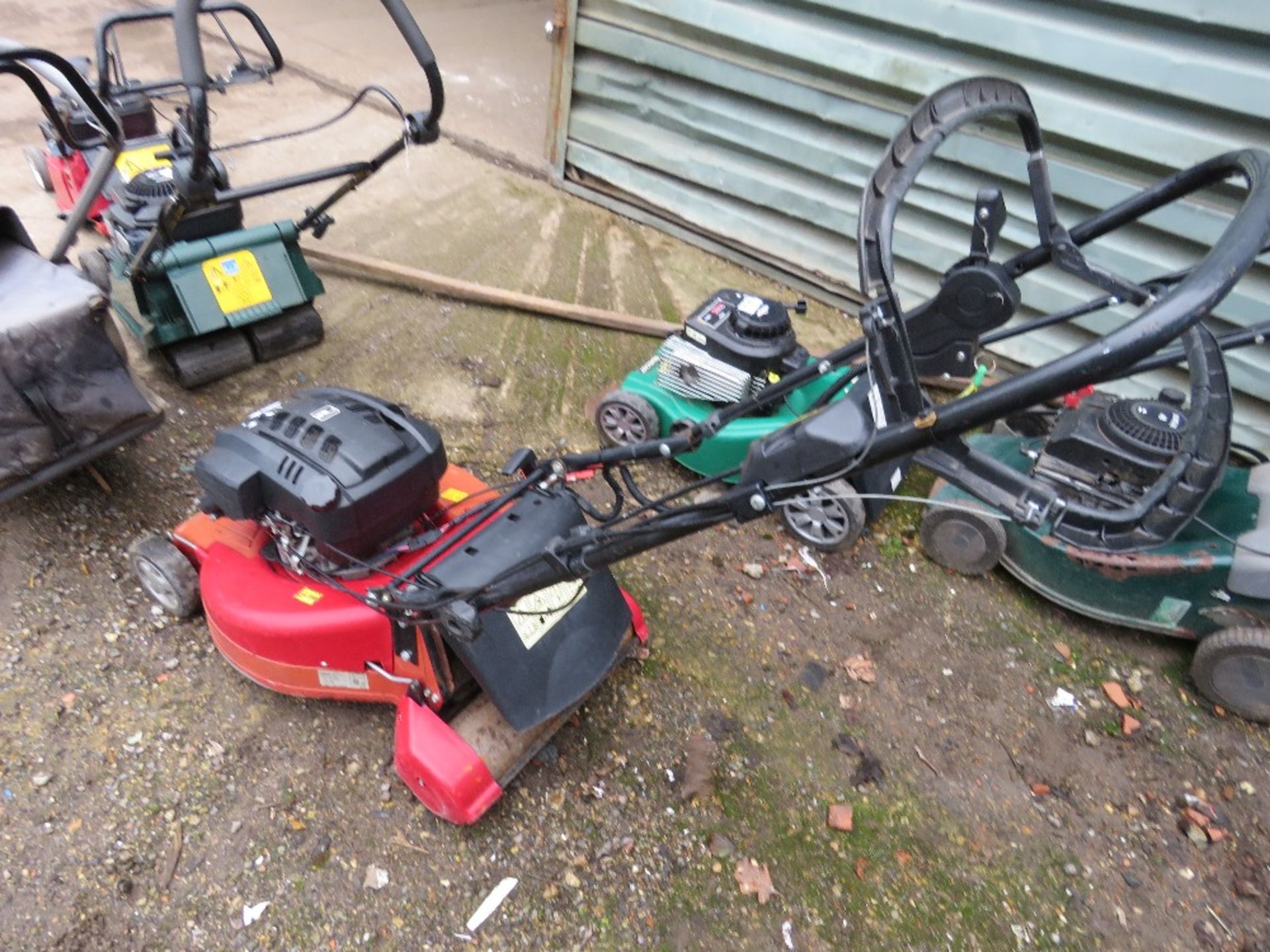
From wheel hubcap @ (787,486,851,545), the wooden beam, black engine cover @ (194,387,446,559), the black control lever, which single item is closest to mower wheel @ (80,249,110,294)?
the wooden beam

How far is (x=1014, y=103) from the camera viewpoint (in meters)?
1.43

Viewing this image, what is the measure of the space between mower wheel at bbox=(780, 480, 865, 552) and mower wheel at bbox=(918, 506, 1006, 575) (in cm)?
24

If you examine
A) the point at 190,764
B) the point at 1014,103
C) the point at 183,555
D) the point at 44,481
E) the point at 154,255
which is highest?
the point at 1014,103

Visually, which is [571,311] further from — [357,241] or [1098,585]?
[1098,585]

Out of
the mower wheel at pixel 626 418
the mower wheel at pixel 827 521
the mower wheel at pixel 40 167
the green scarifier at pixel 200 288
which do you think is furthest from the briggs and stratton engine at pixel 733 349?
the mower wheel at pixel 40 167

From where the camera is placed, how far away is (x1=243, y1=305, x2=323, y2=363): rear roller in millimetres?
3352

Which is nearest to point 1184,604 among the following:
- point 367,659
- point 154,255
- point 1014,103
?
point 1014,103

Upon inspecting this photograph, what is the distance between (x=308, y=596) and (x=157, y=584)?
0.65 m

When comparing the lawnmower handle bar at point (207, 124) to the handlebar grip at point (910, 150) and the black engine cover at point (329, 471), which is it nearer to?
the black engine cover at point (329, 471)

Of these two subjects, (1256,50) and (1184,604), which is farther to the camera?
(1256,50)

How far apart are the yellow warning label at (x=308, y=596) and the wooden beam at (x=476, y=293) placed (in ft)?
6.92

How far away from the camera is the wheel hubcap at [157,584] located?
2.38 metres

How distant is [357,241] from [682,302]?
1676mm

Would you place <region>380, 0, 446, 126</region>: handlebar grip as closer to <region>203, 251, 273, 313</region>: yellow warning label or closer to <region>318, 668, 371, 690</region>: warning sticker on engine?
<region>203, 251, 273, 313</region>: yellow warning label
